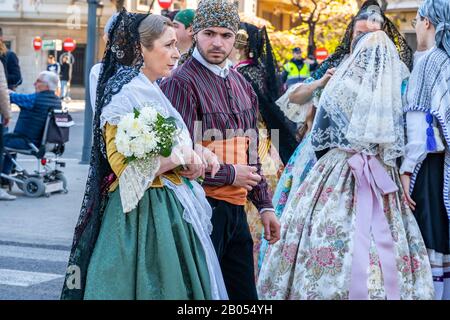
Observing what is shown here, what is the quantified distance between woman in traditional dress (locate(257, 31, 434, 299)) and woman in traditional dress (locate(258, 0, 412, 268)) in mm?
372

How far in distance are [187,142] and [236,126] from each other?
441 millimetres

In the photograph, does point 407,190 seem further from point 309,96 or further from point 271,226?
point 309,96

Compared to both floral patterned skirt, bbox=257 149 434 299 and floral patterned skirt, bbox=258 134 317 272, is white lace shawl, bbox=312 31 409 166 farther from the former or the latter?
floral patterned skirt, bbox=258 134 317 272

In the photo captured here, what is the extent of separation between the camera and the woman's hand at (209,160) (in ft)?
13.6

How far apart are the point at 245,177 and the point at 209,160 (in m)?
0.24

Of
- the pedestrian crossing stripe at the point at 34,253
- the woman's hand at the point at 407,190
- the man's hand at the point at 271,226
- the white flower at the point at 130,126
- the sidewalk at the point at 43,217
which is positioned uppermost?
the white flower at the point at 130,126

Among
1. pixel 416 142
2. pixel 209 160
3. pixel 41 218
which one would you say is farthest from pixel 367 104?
pixel 41 218

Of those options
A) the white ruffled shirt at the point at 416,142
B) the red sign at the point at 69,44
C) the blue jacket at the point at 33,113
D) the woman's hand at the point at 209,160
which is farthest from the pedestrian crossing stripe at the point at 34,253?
the red sign at the point at 69,44

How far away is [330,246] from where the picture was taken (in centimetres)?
513

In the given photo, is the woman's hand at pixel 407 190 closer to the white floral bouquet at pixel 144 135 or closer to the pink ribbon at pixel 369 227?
the pink ribbon at pixel 369 227
